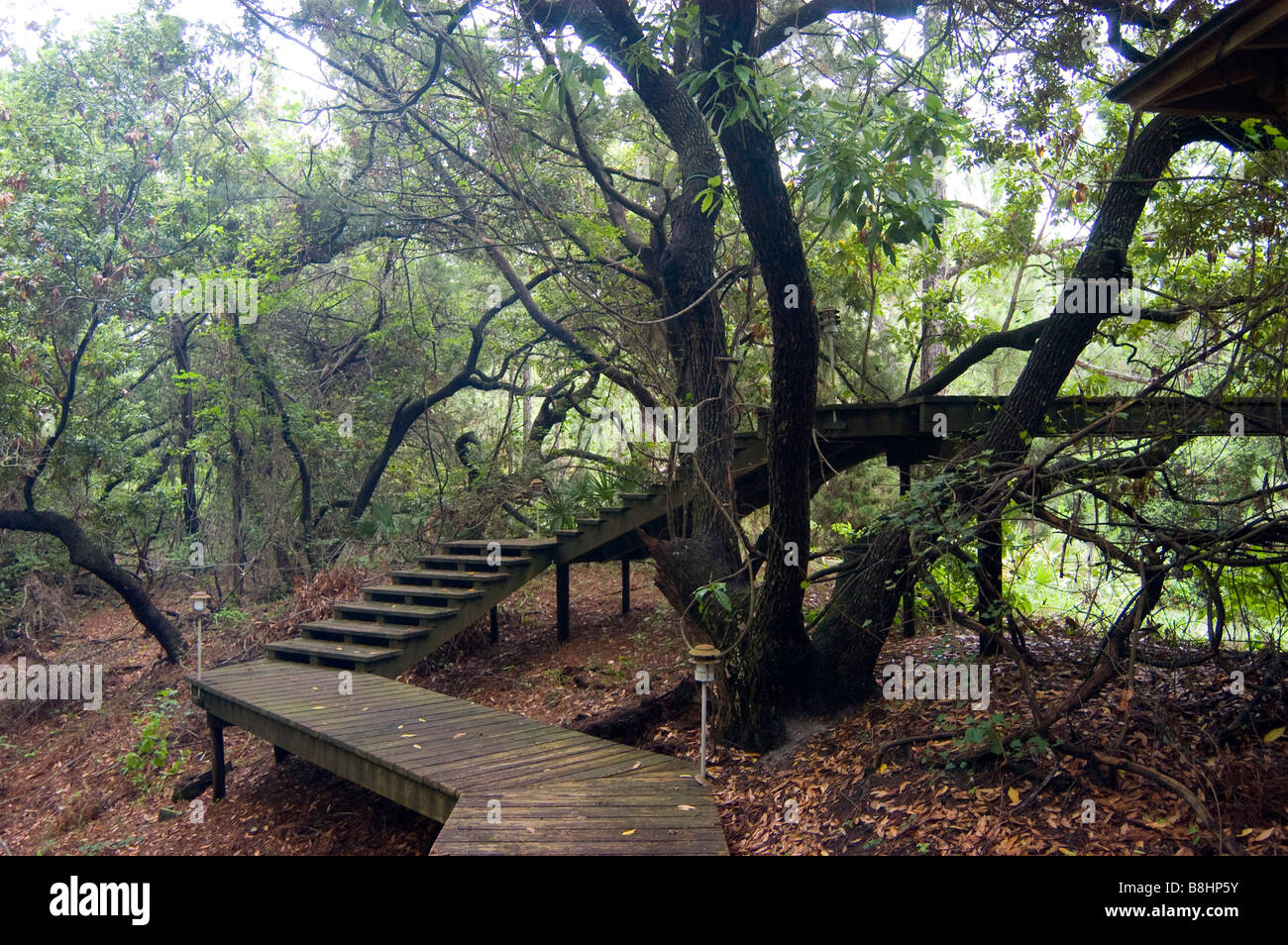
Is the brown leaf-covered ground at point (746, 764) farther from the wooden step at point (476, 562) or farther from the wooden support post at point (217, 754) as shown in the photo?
the wooden step at point (476, 562)

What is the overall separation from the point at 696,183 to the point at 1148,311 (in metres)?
3.94

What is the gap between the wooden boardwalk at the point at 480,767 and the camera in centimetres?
447

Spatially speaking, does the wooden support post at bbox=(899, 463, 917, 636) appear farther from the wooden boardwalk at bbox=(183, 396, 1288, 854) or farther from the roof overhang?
the roof overhang

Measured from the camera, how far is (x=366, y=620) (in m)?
9.44

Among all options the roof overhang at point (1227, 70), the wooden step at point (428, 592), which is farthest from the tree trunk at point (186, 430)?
the roof overhang at point (1227, 70)

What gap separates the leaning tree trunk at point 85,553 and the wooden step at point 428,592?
145 inches

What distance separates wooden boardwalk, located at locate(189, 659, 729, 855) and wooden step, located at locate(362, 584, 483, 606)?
120cm

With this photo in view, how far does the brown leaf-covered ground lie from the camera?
4141 mm

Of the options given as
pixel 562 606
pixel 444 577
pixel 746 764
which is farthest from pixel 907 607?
pixel 444 577

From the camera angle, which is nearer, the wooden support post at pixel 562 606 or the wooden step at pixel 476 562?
the wooden step at pixel 476 562

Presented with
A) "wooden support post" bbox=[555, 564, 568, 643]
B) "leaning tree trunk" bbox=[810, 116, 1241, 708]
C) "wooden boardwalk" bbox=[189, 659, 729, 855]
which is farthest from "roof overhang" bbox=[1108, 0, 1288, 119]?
"wooden support post" bbox=[555, 564, 568, 643]

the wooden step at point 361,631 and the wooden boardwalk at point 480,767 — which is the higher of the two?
the wooden step at point 361,631

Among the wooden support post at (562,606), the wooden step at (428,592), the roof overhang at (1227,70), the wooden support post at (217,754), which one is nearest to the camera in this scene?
the roof overhang at (1227,70)

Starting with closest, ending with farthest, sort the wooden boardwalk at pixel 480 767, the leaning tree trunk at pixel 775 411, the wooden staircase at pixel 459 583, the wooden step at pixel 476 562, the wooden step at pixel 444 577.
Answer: the wooden boardwalk at pixel 480 767 < the leaning tree trunk at pixel 775 411 < the wooden staircase at pixel 459 583 < the wooden step at pixel 444 577 < the wooden step at pixel 476 562
